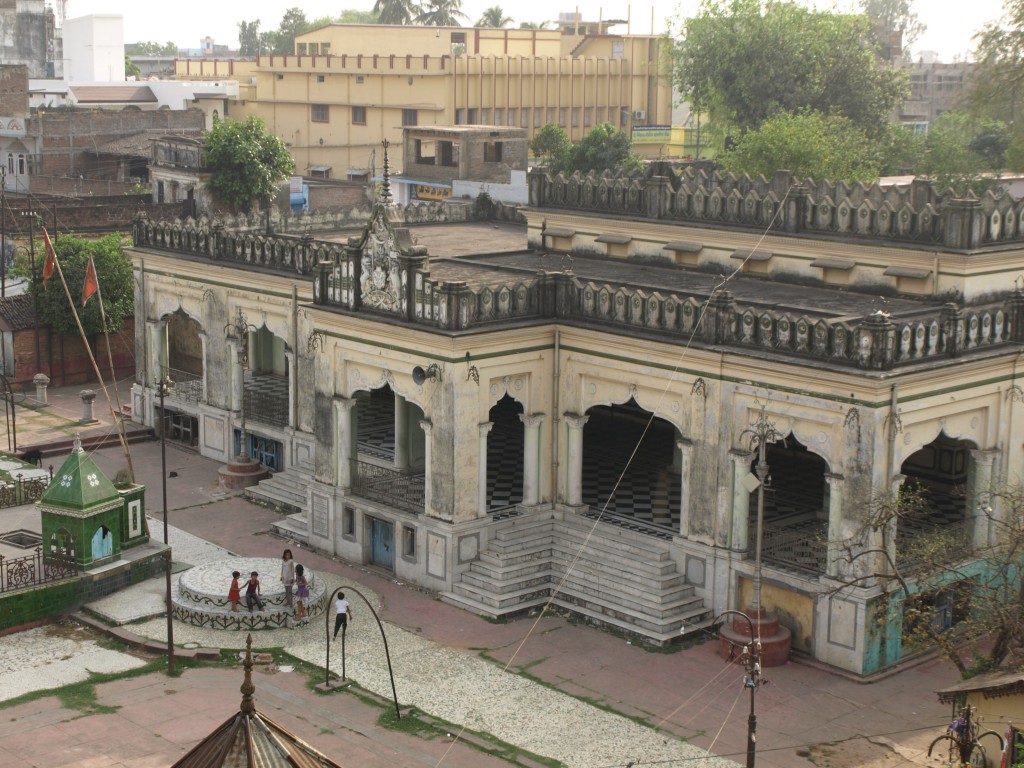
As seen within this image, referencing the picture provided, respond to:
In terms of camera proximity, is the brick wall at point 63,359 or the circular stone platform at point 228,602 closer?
the circular stone platform at point 228,602

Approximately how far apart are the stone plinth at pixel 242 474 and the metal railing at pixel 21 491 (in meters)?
4.75

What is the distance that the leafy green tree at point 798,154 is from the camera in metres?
62.4

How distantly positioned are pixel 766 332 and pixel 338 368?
33.4 ft

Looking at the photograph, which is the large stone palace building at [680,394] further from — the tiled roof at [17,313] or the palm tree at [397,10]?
the palm tree at [397,10]

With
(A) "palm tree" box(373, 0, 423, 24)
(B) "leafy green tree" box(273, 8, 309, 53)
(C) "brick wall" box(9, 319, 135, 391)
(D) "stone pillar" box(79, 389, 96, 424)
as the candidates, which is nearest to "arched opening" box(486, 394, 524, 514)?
(D) "stone pillar" box(79, 389, 96, 424)

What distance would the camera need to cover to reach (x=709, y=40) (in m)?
87.6

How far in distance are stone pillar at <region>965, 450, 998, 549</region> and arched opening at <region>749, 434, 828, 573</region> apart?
2.90 meters

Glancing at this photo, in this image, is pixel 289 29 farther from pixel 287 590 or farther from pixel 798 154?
pixel 287 590

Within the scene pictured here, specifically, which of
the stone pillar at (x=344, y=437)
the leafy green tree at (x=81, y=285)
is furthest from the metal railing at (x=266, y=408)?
the leafy green tree at (x=81, y=285)

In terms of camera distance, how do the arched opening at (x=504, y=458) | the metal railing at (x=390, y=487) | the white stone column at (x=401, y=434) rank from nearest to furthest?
the metal railing at (x=390, y=487) < the arched opening at (x=504, y=458) < the white stone column at (x=401, y=434)

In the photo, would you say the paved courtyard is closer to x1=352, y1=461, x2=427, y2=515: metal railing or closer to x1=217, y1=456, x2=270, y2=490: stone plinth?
x1=352, y1=461, x2=427, y2=515: metal railing

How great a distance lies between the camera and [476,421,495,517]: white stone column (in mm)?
31125

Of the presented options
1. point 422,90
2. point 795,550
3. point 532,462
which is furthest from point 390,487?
point 422,90

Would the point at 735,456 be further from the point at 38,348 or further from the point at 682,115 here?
the point at 682,115
